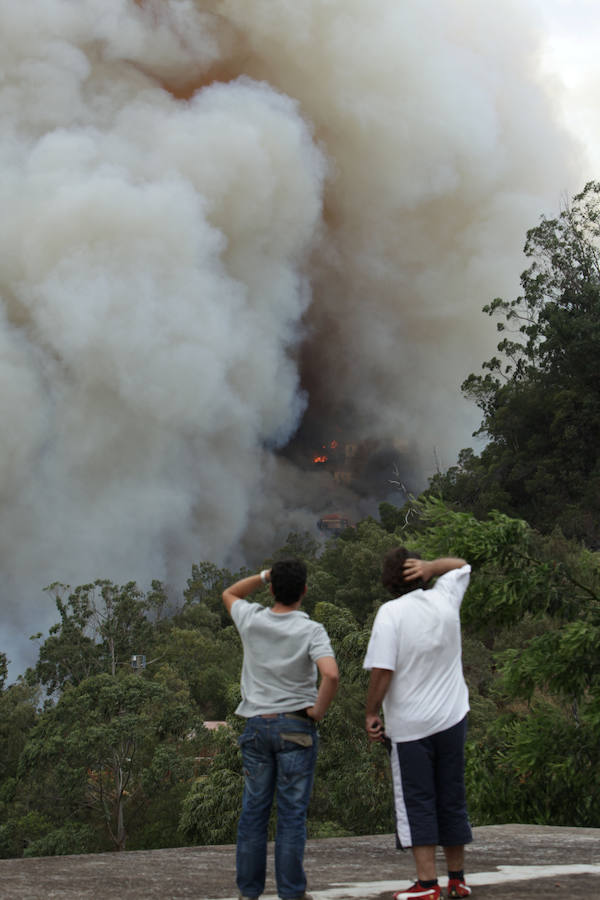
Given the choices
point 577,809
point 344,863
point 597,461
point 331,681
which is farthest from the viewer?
point 597,461

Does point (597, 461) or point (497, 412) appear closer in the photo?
point (597, 461)

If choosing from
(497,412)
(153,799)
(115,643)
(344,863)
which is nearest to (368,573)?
(497,412)

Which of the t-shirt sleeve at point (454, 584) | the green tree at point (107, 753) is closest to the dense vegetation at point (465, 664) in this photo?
the green tree at point (107, 753)

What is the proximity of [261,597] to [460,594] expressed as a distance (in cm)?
5959

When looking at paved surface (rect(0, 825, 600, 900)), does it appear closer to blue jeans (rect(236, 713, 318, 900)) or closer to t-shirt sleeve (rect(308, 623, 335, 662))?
blue jeans (rect(236, 713, 318, 900))

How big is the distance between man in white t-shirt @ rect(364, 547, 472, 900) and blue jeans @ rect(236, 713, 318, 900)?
31 centimetres

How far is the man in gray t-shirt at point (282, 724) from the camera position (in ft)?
10.7

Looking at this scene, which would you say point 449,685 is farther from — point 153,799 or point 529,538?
point 153,799

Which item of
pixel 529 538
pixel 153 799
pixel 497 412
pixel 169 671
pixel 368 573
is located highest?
pixel 497 412

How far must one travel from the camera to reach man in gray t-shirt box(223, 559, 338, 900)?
3.26 m

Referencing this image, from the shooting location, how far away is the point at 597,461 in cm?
4447

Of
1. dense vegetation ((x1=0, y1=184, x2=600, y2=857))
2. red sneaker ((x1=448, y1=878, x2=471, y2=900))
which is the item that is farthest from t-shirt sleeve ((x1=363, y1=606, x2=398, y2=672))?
dense vegetation ((x1=0, y1=184, x2=600, y2=857))

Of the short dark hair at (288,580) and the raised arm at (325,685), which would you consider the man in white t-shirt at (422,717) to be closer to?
the raised arm at (325,685)

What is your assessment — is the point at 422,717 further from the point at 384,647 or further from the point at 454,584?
the point at 454,584
